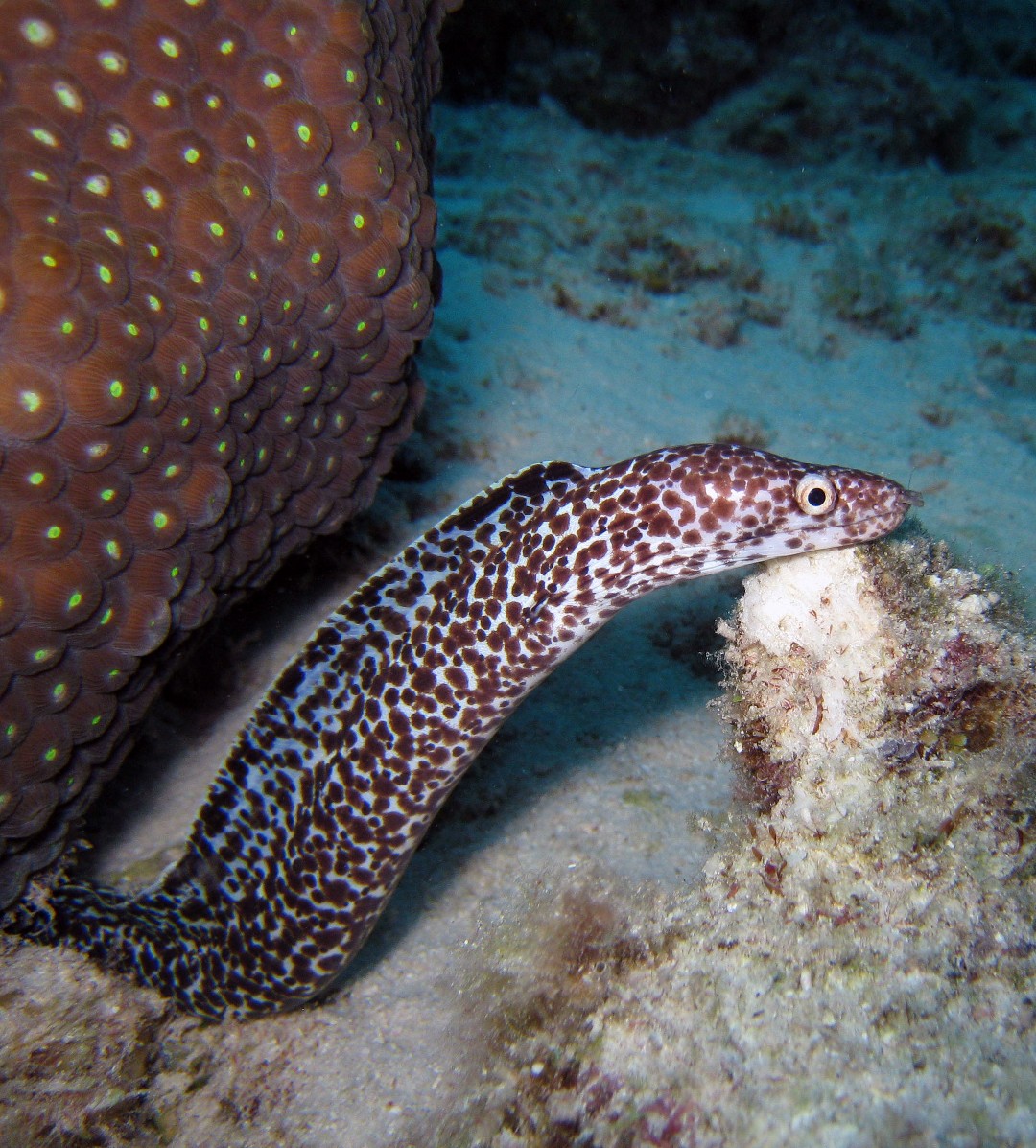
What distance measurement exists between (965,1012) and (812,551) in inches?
56.9

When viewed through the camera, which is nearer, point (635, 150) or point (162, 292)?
point (162, 292)

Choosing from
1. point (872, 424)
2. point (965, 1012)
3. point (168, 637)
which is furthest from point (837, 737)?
point (872, 424)

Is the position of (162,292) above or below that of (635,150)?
above

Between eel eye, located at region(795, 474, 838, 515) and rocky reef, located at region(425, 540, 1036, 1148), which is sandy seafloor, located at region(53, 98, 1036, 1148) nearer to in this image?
rocky reef, located at region(425, 540, 1036, 1148)

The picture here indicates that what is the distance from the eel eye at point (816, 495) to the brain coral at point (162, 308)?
199 cm

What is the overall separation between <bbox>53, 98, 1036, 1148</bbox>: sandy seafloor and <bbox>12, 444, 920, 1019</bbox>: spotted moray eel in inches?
21.0

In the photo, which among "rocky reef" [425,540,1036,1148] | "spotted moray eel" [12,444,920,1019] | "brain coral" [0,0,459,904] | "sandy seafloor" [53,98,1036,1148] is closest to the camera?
"rocky reef" [425,540,1036,1148]

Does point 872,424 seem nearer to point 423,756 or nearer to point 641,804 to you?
point 641,804

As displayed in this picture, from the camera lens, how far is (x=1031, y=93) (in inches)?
491

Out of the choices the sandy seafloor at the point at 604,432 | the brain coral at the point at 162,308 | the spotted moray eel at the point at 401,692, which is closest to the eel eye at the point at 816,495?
the spotted moray eel at the point at 401,692

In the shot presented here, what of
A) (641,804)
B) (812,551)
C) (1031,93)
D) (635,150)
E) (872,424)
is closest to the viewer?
(812,551)

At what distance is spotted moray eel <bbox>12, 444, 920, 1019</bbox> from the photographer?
2824 millimetres

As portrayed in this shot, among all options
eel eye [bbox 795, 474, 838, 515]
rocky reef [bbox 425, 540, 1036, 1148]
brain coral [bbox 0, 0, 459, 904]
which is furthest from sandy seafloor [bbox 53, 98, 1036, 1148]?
brain coral [bbox 0, 0, 459, 904]

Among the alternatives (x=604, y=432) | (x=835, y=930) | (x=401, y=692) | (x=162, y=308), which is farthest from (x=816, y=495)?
(x=604, y=432)
